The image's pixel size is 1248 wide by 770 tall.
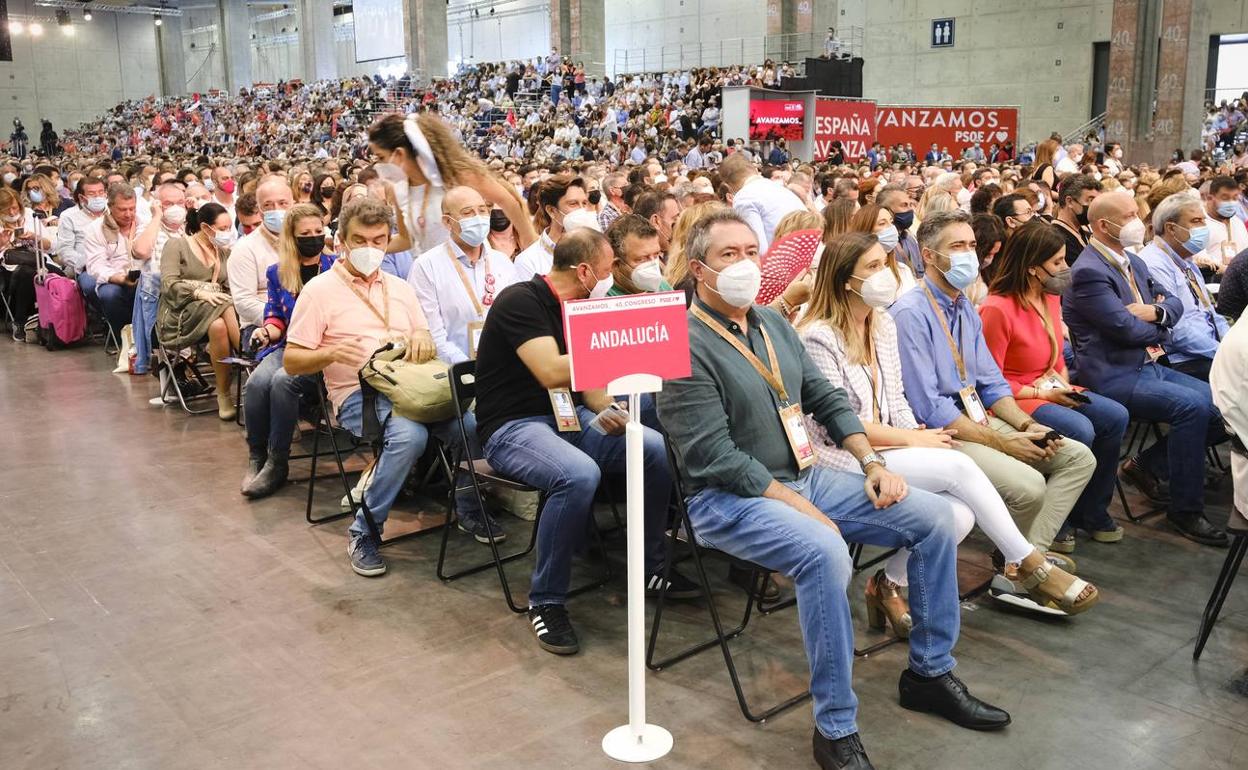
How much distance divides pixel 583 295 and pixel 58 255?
693 cm

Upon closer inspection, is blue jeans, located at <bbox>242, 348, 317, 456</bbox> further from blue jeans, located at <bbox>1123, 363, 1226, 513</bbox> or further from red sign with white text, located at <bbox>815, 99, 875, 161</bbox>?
red sign with white text, located at <bbox>815, 99, 875, 161</bbox>

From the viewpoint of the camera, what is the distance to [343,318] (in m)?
4.40

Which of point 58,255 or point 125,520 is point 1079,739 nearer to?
point 125,520

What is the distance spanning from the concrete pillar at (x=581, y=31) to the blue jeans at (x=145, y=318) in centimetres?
2294

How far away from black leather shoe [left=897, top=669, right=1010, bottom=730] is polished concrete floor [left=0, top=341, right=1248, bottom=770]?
31mm

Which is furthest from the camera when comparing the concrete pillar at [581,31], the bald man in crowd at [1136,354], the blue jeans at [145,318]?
the concrete pillar at [581,31]

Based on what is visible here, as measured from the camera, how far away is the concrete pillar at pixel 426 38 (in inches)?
1296

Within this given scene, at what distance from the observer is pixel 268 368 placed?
495cm

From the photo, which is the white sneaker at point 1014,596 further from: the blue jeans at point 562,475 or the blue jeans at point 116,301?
the blue jeans at point 116,301

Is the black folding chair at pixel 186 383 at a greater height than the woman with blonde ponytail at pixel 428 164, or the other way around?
the woman with blonde ponytail at pixel 428 164

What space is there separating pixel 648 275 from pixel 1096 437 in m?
2.02

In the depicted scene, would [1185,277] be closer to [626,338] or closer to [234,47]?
[626,338]

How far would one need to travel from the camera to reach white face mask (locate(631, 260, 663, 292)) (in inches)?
146

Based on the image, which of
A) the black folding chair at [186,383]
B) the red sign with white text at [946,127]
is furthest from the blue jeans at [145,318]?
the red sign with white text at [946,127]
